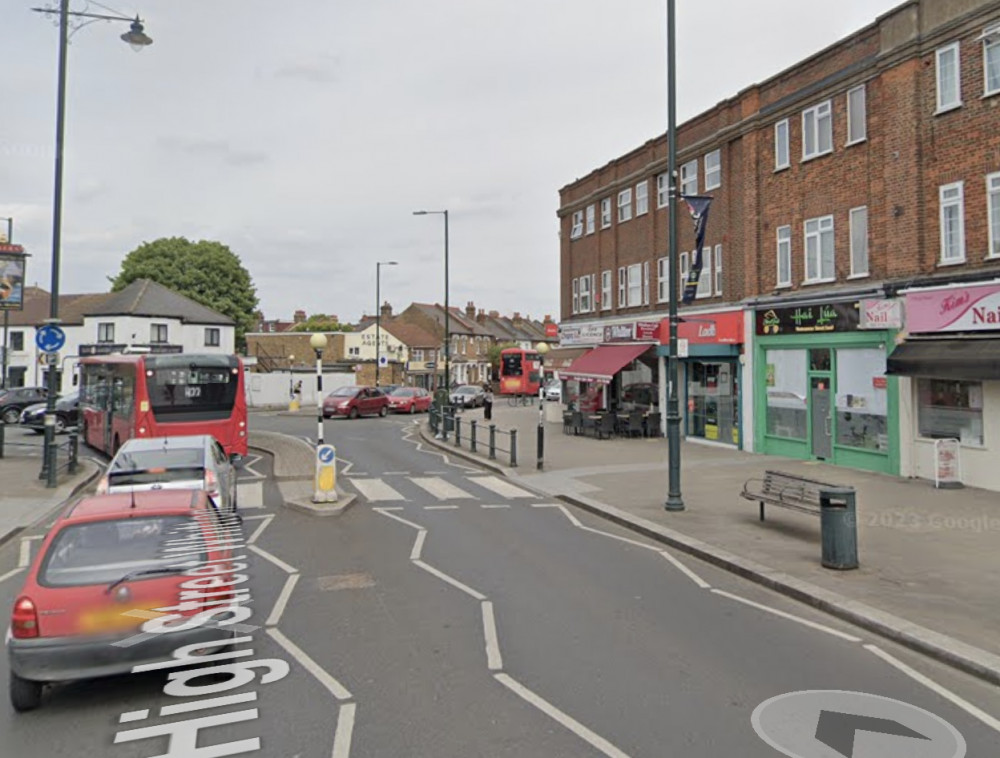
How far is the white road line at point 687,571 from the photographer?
28.9 feet

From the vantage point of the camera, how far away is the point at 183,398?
1798cm

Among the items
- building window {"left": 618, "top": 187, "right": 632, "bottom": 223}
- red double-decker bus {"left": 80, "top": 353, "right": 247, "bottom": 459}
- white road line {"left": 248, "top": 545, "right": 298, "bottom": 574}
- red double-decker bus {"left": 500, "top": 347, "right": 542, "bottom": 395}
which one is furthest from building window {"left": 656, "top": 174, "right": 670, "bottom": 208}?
red double-decker bus {"left": 500, "top": 347, "right": 542, "bottom": 395}

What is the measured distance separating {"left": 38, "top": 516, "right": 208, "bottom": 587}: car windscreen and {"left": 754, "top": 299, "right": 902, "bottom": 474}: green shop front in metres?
16.0

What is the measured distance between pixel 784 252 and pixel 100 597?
19944mm

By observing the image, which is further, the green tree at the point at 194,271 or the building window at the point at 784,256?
the green tree at the point at 194,271

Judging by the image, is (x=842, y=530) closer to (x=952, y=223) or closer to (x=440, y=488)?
(x=440, y=488)

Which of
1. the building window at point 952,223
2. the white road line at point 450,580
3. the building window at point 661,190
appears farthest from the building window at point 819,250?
the white road line at point 450,580

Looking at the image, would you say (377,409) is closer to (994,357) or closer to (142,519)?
(994,357)

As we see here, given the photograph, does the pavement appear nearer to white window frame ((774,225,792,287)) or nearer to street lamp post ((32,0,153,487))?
white window frame ((774,225,792,287))

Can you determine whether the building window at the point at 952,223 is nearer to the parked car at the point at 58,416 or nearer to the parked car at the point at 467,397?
the parked car at the point at 58,416

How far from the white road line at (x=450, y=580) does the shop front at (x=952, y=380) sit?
11.3 m

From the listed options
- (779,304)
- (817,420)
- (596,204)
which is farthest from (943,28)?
(596,204)

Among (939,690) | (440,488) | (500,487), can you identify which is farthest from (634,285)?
(939,690)

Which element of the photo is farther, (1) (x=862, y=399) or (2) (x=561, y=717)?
(1) (x=862, y=399)
